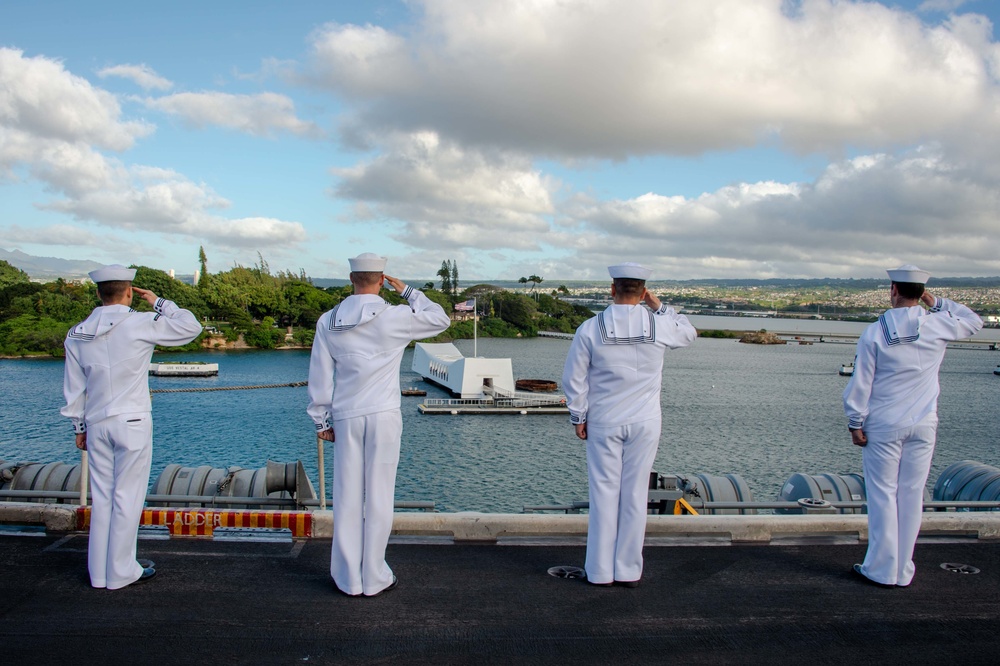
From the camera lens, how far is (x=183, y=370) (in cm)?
7825

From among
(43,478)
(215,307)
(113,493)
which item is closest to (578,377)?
(113,493)

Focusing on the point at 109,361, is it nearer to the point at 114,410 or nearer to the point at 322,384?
the point at 114,410

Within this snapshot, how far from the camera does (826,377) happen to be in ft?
313

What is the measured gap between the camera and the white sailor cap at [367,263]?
17.6ft

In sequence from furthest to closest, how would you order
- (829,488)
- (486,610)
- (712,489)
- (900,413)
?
(829,488)
(712,489)
(900,413)
(486,610)


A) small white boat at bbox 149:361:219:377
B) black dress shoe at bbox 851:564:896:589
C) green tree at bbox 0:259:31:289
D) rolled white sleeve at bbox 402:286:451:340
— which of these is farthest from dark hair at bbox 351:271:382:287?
green tree at bbox 0:259:31:289

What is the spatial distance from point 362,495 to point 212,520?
86.7 inches

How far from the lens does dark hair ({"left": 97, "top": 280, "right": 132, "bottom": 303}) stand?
547cm

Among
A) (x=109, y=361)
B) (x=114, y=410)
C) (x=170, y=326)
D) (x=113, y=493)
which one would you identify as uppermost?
(x=170, y=326)

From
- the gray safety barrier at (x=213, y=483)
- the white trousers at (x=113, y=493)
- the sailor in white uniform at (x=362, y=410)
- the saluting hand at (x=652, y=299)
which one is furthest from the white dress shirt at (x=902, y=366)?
the gray safety barrier at (x=213, y=483)

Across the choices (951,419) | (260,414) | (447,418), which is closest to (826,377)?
(951,419)

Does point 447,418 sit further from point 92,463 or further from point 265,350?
point 265,350

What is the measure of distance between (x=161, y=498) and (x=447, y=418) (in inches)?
1959

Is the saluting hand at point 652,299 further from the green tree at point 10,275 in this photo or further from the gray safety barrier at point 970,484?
the green tree at point 10,275
